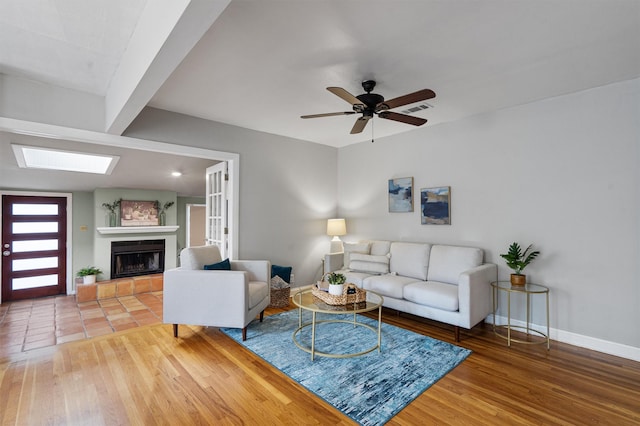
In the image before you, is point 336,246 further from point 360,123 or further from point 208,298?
point 360,123

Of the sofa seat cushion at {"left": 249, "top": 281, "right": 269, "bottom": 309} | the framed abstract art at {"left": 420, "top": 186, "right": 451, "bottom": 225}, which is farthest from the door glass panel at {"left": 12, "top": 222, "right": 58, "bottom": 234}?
the framed abstract art at {"left": 420, "top": 186, "right": 451, "bottom": 225}

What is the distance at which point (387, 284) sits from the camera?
3777 millimetres

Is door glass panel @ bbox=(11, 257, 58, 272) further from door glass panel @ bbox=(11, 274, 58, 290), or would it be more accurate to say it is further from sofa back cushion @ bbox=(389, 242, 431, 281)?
sofa back cushion @ bbox=(389, 242, 431, 281)

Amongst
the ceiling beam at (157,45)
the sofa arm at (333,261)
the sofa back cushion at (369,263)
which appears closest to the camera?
the ceiling beam at (157,45)

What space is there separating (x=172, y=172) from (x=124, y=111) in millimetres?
2902

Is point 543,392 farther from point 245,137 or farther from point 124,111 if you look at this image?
point 245,137

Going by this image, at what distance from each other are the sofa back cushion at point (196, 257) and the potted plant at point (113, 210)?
2.98 meters

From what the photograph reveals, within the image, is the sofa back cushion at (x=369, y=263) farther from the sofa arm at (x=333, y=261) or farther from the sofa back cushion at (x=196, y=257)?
the sofa back cushion at (x=196, y=257)

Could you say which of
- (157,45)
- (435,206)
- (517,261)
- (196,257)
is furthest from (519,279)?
(157,45)

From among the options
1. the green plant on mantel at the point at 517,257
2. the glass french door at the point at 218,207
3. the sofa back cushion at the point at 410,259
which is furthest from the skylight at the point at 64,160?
the green plant on mantel at the point at 517,257

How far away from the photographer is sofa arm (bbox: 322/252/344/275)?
480 centimetres

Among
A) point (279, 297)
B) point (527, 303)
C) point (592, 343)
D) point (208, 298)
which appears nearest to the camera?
point (592, 343)

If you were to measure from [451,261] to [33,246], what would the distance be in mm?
6683

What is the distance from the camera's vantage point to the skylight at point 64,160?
4047 mm
